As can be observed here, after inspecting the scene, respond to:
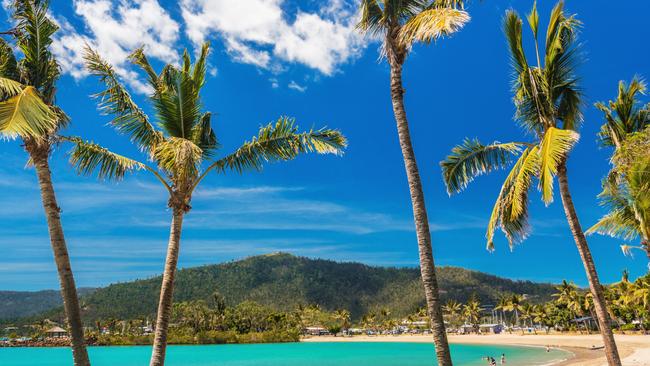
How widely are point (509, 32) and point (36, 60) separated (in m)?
8.70

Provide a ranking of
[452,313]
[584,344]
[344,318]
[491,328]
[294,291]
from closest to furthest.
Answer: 1. [584,344]
2. [491,328]
3. [452,313]
4. [344,318]
5. [294,291]

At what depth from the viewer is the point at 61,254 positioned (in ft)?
23.7

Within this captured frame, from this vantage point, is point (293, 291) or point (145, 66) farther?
point (293, 291)

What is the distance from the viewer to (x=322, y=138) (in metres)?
9.52

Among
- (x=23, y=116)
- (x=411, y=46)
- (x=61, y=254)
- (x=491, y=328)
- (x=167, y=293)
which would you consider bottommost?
(x=167, y=293)

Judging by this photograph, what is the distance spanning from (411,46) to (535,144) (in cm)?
399

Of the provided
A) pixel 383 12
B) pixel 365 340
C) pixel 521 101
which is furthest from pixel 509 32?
pixel 365 340

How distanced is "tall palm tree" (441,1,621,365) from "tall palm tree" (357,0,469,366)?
9.52 feet

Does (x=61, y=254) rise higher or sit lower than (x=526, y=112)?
lower

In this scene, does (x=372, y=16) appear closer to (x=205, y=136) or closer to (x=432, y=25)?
(x=432, y=25)

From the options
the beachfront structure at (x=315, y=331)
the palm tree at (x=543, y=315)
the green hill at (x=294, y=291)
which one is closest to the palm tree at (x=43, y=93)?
the palm tree at (x=543, y=315)

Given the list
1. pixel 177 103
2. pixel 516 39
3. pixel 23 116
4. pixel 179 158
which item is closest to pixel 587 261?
pixel 516 39

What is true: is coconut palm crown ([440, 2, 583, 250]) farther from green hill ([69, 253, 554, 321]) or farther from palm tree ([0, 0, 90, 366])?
green hill ([69, 253, 554, 321])

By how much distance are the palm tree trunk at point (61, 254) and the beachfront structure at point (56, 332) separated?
119963mm
